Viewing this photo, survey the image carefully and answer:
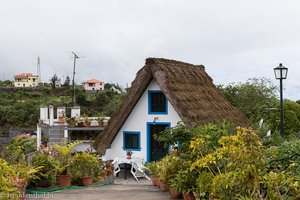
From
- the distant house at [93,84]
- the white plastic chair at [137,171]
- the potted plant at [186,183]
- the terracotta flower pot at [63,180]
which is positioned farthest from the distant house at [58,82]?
the potted plant at [186,183]

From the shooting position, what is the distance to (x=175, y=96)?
20.7 meters

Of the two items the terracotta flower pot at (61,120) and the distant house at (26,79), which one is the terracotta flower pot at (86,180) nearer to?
the terracotta flower pot at (61,120)

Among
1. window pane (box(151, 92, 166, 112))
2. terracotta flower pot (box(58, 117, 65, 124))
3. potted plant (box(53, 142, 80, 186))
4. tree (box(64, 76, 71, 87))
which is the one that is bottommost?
potted plant (box(53, 142, 80, 186))

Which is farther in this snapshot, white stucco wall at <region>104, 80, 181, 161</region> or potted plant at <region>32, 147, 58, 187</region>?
white stucco wall at <region>104, 80, 181, 161</region>

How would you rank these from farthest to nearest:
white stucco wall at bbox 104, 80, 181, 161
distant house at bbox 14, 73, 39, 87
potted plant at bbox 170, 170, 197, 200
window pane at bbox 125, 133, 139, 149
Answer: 1. distant house at bbox 14, 73, 39, 87
2. window pane at bbox 125, 133, 139, 149
3. white stucco wall at bbox 104, 80, 181, 161
4. potted plant at bbox 170, 170, 197, 200

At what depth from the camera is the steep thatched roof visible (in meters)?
20.8

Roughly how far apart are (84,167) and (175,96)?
7.53 meters

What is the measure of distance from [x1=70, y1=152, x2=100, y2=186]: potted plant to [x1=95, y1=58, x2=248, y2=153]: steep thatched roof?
251 inches

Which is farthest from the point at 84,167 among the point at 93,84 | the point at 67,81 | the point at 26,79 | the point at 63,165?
the point at 26,79

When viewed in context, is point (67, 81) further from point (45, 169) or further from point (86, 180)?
point (45, 169)

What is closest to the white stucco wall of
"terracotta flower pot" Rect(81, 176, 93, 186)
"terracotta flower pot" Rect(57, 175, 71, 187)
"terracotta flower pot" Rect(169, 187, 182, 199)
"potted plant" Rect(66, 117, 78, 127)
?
"potted plant" Rect(66, 117, 78, 127)

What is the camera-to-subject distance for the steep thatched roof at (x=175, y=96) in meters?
20.8

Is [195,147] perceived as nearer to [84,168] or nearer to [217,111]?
[84,168]

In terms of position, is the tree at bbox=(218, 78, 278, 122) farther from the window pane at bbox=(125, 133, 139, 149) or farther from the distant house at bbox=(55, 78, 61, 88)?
the distant house at bbox=(55, 78, 61, 88)
